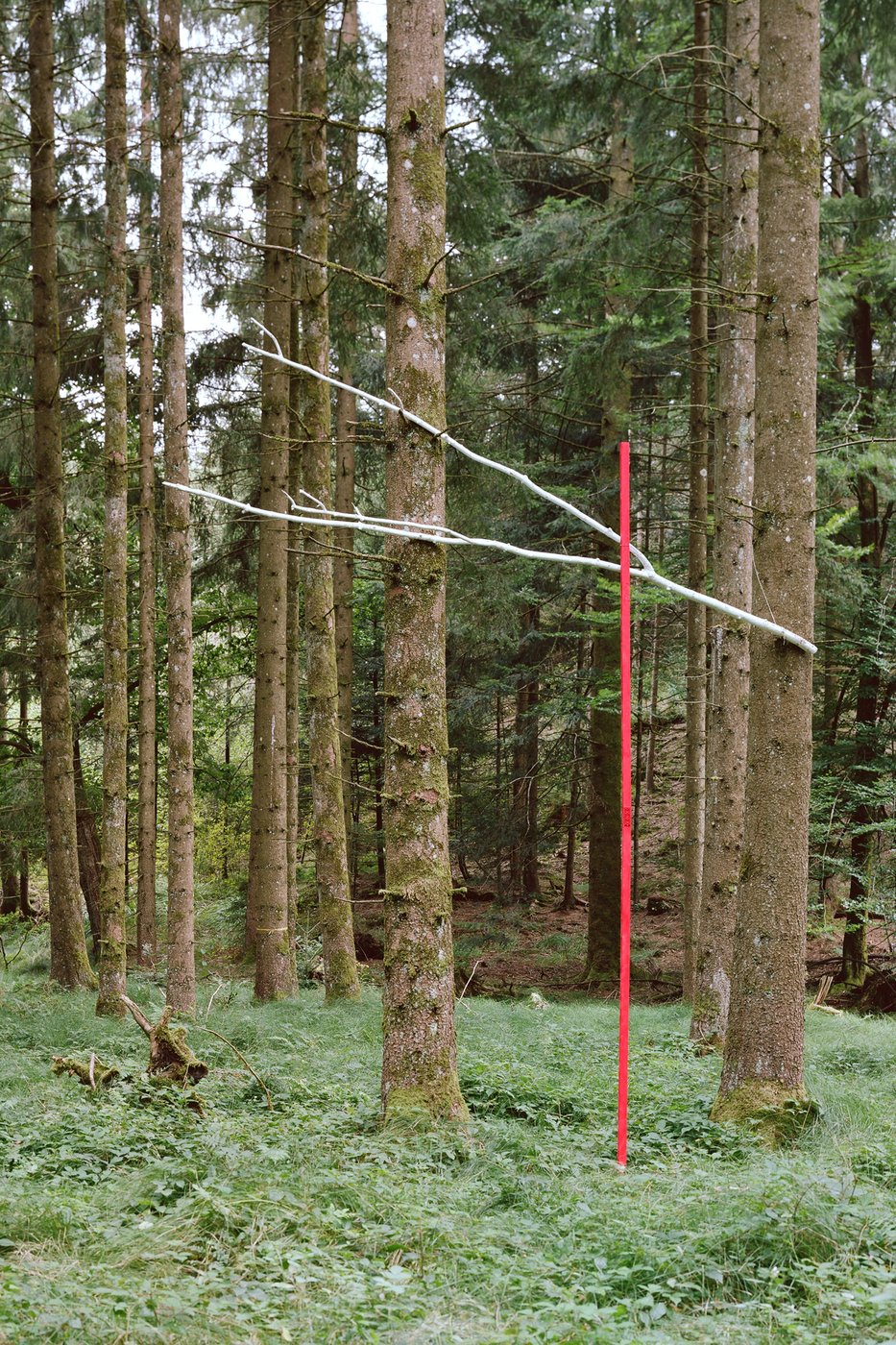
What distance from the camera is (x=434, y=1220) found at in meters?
4.16

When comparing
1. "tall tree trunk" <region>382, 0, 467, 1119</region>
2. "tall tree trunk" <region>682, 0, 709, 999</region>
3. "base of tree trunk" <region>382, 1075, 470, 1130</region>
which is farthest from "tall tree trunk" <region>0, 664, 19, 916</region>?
"base of tree trunk" <region>382, 1075, 470, 1130</region>

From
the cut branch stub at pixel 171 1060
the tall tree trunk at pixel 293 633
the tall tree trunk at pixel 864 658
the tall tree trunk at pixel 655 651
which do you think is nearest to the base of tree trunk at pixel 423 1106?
the cut branch stub at pixel 171 1060

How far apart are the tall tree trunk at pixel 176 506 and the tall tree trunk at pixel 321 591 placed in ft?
4.31

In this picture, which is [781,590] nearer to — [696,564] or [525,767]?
[696,564]

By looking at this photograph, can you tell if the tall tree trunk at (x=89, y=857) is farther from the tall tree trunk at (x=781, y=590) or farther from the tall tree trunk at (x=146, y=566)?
the tall tree trunk at (x=781, y=590)

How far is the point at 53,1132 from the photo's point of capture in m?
5.77

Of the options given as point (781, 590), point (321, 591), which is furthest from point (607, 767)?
point (781, 590)

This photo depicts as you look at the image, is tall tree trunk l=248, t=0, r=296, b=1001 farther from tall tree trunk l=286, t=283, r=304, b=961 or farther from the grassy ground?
the grassy ground

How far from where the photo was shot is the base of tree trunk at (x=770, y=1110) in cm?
598

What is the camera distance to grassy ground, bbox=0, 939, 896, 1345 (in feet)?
11.0

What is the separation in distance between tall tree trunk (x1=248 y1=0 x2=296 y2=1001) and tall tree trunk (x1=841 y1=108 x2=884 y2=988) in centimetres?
717

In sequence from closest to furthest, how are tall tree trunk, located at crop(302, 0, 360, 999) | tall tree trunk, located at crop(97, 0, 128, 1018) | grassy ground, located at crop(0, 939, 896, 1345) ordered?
grassy ground, located at crop(0, 939, 896, 1345) → tall tree trunk, located at crop(97, 0, 128, 1018) → tall tree trunk, located at crop(302, 0, 360, 999)

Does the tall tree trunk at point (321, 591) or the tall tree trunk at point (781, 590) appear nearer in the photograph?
the tall tree trunk at point (781, 590)

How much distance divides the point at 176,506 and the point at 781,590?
6.43m
